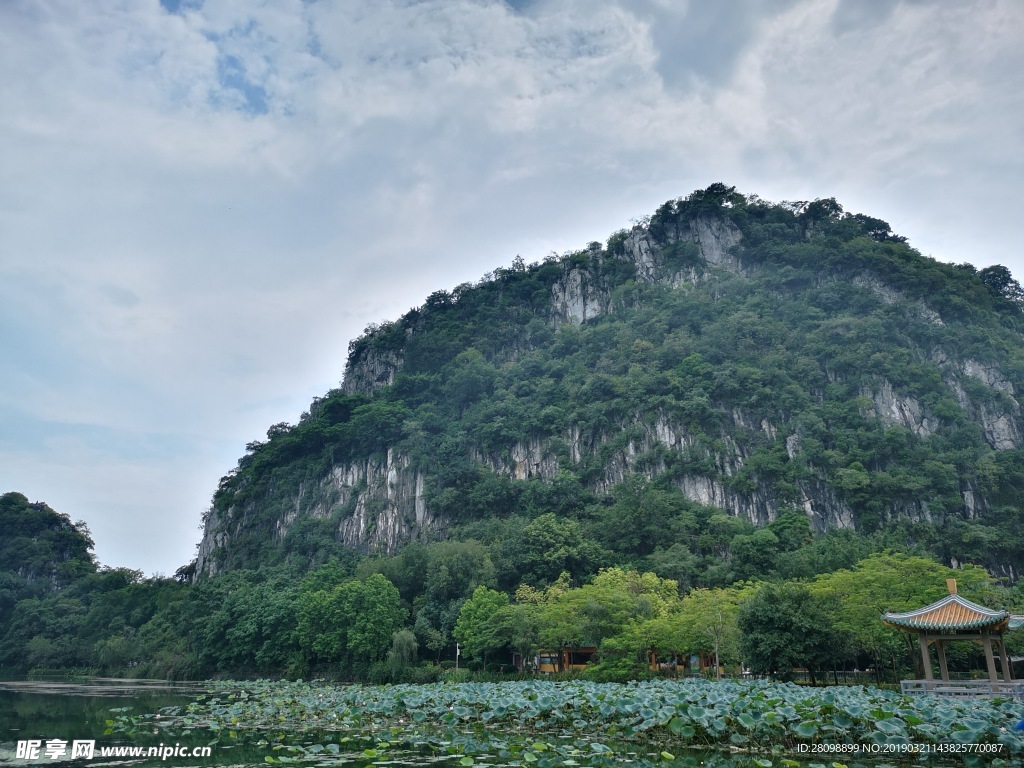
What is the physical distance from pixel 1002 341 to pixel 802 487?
28.8m

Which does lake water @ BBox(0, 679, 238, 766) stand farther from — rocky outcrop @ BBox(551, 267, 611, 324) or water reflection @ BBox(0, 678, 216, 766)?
rocky outcrop @ BBox(551, 267, 611, 324)

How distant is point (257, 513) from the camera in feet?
262

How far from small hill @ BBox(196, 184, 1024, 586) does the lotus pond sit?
29927 millimetres

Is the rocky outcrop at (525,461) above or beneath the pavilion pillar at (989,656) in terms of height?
above

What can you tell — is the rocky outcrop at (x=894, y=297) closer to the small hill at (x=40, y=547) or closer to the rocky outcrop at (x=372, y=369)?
the rocky outcrop at (x=372, y=369)

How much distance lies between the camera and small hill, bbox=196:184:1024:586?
51500 millimetres

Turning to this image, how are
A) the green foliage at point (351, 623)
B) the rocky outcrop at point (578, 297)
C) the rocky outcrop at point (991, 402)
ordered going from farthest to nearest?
the rocky outcrop at point (578, 297)
the rocky outcrop at point (991, 402)
the green foliage at point (351, 623)

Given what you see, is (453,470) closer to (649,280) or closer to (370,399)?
(370,399)

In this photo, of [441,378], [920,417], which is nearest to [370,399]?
[441,378]

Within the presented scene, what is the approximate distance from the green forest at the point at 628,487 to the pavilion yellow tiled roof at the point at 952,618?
21.3 ft

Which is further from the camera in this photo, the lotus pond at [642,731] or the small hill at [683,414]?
the small hill at [683,414]

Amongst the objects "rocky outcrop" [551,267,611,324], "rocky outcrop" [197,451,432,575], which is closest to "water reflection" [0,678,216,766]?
"rocky outcrop" [197,451,432,575]

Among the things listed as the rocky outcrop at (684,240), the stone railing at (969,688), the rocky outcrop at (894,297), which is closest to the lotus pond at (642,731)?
the stone railing at (969,688)

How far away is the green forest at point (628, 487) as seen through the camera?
34.9 m
